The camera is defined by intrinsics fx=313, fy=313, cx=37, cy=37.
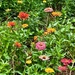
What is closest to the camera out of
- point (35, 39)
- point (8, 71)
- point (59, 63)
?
A: point (8, 71)

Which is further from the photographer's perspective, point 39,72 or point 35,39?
point 35,39

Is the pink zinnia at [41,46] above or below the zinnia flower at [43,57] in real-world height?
above

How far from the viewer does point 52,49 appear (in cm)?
342

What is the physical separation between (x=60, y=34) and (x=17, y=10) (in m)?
1.00

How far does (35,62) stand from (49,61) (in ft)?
0.50

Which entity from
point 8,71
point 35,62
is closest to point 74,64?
point 35,62

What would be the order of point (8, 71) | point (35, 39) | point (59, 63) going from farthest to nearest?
point (35, 39) < point (59, 63) < point (8, 71)

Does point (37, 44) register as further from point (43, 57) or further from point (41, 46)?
point (43, 57)

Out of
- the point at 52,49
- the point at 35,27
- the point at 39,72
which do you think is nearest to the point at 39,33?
the point at 35,27

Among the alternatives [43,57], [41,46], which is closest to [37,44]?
[41,46]

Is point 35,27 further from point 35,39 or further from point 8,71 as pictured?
point 8,71

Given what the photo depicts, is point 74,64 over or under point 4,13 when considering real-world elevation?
under

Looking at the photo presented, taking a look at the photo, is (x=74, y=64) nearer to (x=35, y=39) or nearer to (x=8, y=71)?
(x=35, y=39)

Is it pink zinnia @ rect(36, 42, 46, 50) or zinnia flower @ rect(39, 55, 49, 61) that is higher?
pink zinnia @ rect(36, 42, 46, 50)
